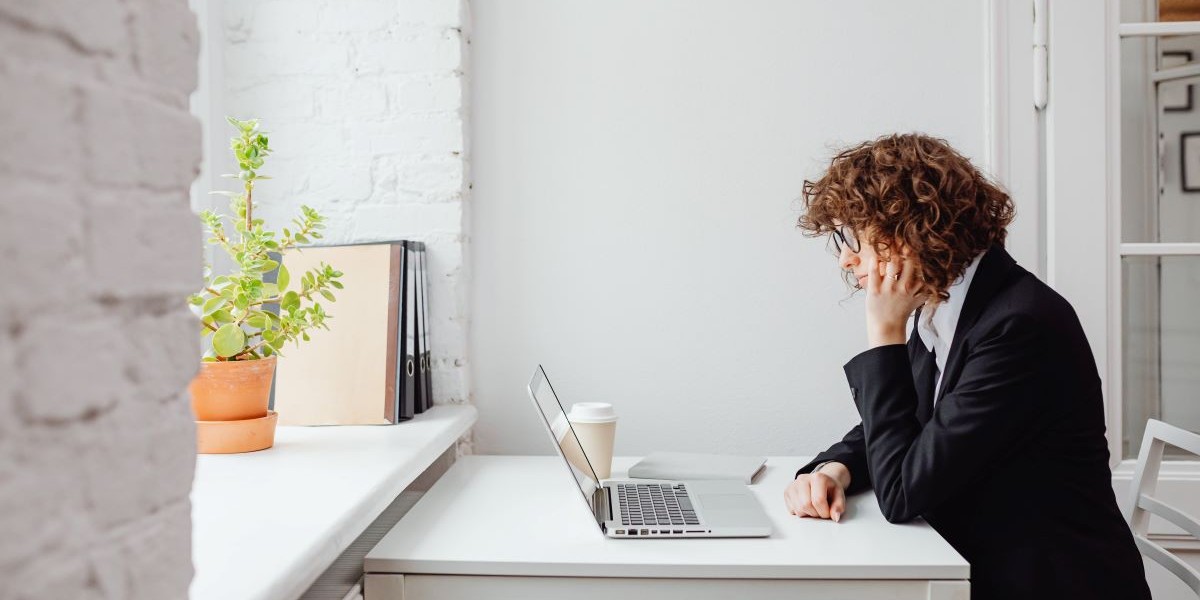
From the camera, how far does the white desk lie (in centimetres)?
116

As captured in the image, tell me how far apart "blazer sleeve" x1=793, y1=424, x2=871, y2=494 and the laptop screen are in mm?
392

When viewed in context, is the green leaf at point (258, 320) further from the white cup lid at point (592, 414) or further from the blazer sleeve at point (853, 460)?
the blazer sleeve at point (853, 460)

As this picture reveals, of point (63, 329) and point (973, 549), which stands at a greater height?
point (63, 329)

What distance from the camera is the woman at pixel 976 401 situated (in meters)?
1.27

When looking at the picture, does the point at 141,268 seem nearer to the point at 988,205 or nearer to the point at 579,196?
the point at 988,205

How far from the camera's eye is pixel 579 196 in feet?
6.61

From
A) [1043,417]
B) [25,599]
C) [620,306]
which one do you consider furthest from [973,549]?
[25,599]

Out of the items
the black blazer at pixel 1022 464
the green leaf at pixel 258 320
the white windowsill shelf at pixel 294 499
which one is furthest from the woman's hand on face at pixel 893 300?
the green leaf at pixel 258 320

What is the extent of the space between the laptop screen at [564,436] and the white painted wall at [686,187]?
1.54 ft

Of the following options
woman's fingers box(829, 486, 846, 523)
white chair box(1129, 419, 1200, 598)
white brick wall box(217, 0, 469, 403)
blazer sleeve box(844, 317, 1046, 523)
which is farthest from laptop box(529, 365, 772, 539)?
white chair box(1129, 419, 1200, 598)

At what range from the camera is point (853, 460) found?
154 centimetres

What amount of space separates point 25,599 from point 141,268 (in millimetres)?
218

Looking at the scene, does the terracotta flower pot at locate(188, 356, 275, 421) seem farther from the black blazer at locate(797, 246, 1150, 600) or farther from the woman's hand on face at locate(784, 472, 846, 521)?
the black blazer at locate(797, 246, 1150, 600)

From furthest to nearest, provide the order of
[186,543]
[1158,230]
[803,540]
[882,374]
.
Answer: [1158,230], [882,374], [803,540], [186,543]
